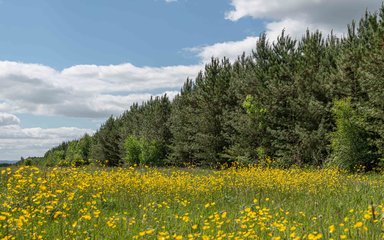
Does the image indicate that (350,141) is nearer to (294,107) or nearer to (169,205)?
(294,107)

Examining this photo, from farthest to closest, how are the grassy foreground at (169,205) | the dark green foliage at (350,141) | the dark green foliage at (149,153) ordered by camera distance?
the dark green foliage at (149,153) < the dark green foliage at (350,141) < the grassy foreground at (169,205)

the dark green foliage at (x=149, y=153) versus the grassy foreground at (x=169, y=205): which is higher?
the dark green foliage at (x=149, y=153)

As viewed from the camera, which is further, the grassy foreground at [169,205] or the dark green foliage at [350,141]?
the dark green foliage at [350,141]

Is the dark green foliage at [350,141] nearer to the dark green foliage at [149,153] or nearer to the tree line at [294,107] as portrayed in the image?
the tree line at [294,107]

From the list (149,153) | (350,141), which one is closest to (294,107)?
(350,141)

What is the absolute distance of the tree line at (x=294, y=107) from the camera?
21.4 m

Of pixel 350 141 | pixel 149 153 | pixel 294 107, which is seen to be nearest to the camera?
pixel 350 141

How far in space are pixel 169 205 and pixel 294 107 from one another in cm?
1934

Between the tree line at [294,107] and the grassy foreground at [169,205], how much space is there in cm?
705

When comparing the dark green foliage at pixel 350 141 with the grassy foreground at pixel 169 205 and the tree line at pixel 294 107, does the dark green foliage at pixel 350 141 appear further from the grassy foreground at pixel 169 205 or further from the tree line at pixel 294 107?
the grassy foreground at pixel 169 205

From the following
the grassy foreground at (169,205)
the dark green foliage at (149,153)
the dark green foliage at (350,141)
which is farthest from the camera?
the dark green foliage at (149,153)

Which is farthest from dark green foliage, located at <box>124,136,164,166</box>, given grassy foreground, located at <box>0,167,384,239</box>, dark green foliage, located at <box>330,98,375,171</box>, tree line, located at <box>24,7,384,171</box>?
grassy foreground, located at <box>0,167,384,239</box>

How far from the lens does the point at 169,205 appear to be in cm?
917

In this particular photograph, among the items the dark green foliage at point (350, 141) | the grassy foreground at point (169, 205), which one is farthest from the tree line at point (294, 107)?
the grassy foreground at point (169, 205)
